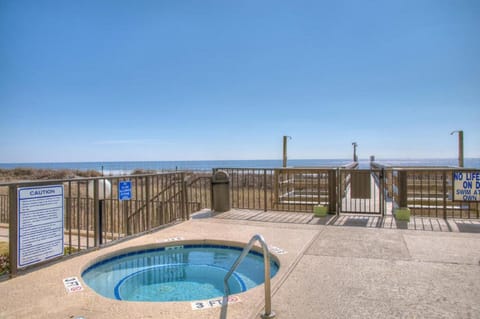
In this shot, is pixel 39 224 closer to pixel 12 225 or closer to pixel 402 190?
pixel 12 225

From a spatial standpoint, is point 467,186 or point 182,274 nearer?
point 182,274

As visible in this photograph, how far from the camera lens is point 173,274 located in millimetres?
4320

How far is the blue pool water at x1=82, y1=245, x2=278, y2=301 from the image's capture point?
368 cm

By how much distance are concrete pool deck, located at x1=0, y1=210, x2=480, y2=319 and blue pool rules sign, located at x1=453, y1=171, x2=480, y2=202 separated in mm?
990

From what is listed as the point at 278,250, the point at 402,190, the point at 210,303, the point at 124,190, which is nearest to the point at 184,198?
the point at 124,190

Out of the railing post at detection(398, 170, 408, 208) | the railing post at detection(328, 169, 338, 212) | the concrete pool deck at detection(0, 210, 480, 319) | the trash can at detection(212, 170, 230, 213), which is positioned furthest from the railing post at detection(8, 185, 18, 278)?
the railing post at detection(398, 170, 408, 208)

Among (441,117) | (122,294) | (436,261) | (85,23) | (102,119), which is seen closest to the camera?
(122,294)

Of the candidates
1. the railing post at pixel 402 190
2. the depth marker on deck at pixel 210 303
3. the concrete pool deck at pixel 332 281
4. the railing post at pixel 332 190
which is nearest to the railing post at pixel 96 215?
the concrete pool deck at pixel 332 281

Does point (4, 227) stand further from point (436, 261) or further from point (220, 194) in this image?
point (436, 261)

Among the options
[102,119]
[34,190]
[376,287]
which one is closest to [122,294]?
[34,190]

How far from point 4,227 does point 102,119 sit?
70.3 feet

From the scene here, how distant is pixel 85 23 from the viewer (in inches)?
387

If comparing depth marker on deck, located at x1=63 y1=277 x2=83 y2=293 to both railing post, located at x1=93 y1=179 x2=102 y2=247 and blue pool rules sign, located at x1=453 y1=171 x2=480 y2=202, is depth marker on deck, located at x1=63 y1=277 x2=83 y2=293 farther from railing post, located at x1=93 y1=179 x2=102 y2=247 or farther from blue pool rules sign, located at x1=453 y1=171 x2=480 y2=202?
blue pool rules sign, located at x1=453 y1=171 x2=480 y2=202

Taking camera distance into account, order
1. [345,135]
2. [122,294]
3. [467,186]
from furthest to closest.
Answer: [345,135] < [467,186] < [122,294]
